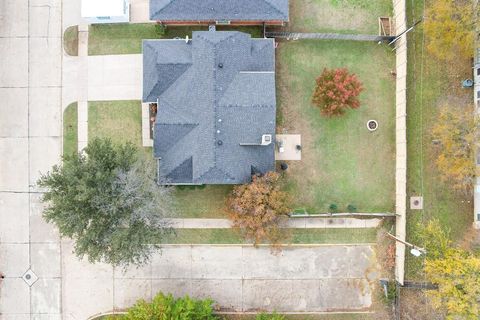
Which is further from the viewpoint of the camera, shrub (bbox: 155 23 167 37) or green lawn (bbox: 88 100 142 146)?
green lawn (bbox: 88 100 142 146)

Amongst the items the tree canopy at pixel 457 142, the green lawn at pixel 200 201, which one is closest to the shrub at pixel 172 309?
the green lawn at pixel 200 201

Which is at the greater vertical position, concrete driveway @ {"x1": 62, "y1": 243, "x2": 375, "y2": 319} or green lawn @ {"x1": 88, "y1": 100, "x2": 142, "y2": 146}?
green lawn @ {"x1": 88, "y1": 100, "x2": 142, "y2": 146}

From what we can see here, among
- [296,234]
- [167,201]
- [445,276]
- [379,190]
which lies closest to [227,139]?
[167,201]

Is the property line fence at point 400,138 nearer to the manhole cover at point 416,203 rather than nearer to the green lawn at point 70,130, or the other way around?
the manhole cover at point 416,203

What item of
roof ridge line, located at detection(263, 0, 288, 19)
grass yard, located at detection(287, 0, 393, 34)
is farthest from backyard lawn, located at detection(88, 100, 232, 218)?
grass yard, located at detection(287, 0, 393, 34)

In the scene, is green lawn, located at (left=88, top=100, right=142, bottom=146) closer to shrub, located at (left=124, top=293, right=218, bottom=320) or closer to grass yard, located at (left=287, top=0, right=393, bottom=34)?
shrub, located at (left=124, top=293, right=218, bottom=320)

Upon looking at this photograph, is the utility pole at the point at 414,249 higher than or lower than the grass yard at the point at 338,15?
lower

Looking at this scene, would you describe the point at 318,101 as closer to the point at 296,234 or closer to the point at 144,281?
the point at 296,234

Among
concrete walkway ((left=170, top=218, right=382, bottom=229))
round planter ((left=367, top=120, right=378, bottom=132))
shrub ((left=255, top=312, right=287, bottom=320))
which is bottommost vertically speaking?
shrub ((left=255, top=312, right=287, bottom=320))
